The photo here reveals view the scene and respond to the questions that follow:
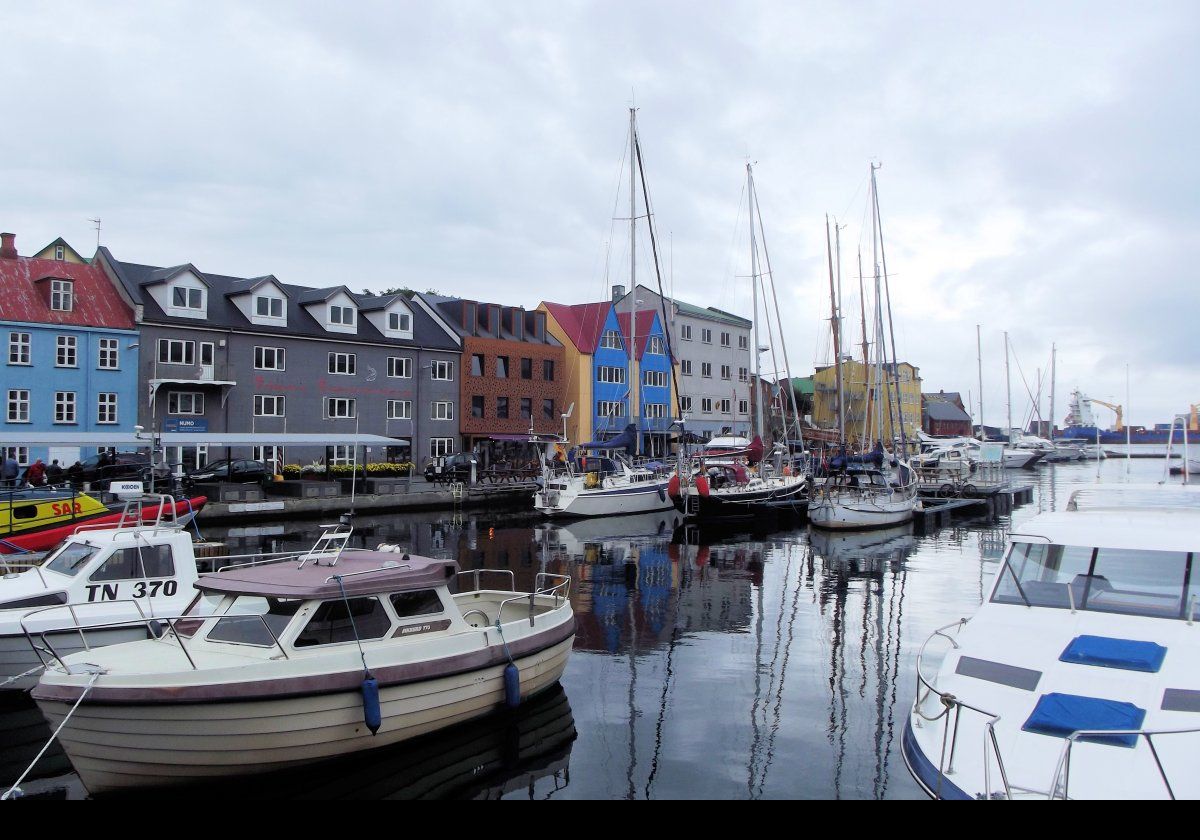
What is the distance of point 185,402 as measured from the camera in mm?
46531

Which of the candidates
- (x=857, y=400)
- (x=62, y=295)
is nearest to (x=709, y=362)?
(x=857, y=400)

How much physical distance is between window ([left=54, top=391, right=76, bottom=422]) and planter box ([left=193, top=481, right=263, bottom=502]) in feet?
28.7

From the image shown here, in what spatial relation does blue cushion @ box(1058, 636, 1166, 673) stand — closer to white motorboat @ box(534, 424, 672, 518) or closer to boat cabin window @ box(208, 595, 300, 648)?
boat cabin window @ box(208, 595, 300, 648)

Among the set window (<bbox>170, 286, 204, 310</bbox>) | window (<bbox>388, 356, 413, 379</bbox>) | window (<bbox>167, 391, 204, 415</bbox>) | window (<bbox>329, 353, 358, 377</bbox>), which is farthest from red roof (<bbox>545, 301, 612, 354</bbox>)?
window (<bbox>167, 391, 204, 415</bbox>)

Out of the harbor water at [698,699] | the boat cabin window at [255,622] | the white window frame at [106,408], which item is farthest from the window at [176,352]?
the boat cabin window at [255,622]

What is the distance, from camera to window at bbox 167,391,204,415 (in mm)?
45969

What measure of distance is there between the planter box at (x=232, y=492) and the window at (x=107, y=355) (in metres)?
9.30

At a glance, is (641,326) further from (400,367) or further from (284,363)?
(284,363)

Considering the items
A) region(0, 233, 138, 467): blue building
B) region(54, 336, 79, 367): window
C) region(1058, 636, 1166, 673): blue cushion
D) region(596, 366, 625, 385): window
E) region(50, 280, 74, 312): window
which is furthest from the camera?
region(596, 366, 625, 385): window

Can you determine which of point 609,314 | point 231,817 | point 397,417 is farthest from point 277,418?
point 231,817

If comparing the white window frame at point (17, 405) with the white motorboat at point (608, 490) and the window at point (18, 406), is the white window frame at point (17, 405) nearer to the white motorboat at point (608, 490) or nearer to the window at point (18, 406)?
the window at point (18, 406)

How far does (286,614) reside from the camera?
1090cm

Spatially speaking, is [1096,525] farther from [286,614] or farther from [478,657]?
[286,614]

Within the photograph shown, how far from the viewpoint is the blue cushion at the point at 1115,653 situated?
8.45m
